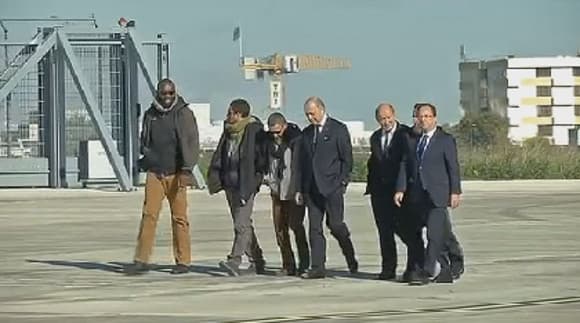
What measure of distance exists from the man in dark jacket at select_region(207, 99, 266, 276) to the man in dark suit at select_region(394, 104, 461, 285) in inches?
63.6

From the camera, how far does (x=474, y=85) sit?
13788 cm

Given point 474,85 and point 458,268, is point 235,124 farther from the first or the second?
point 474,85

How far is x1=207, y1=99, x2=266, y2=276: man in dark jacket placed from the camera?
15648mm

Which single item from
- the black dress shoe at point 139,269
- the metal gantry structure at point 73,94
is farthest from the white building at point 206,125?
the black dress shoe at point 139,269

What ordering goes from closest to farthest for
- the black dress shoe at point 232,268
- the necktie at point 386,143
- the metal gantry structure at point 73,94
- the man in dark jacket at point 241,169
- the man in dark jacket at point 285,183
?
the necktie at point 386,143, the man in dark jacket at point 285,183, the man in dark jacket at point 241,169, the black dress shoe at point 232,268, the metal gantry structure at point 73,94

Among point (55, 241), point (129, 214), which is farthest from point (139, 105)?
point (55, 241)

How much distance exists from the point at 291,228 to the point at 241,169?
795 millimetres

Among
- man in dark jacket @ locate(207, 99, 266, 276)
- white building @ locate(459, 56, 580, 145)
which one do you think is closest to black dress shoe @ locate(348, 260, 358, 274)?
man in dark jacket @ locate(207, 99, 266, 276)

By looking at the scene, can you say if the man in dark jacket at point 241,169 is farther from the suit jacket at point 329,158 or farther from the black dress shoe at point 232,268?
the suit jacket at point 329,158

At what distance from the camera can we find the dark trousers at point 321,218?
15242 mm

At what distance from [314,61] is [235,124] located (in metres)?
103

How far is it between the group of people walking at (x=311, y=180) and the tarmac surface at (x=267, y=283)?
309mm

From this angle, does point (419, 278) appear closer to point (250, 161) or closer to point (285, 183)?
point (285, 183)

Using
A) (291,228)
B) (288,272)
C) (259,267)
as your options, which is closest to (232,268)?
(259,267)
